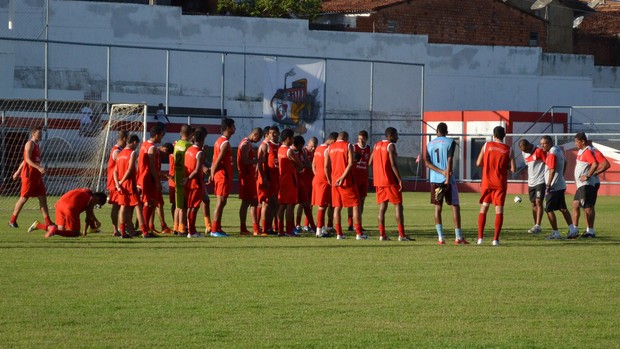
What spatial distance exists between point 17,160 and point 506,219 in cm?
1750

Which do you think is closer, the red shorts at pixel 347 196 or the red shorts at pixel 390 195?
the red shorts at pixel 390 195

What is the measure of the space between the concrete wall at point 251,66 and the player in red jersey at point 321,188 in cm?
1928

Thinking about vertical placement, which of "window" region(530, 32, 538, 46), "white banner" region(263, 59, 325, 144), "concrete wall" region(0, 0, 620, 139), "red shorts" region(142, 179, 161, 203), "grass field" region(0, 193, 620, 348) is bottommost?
"grass field" region(0, 193, 620, 348)

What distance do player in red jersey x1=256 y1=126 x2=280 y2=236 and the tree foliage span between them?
3517 cm

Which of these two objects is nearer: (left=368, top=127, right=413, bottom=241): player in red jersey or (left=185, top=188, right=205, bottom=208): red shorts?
(left=368, top=127, right=413, bottom=241): player in red jersey

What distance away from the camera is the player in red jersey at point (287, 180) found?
64.5 feet

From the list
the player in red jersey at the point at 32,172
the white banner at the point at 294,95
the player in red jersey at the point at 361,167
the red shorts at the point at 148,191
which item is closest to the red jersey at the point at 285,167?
the player in red jersey at the point at 361,167

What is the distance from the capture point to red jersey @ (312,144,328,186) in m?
19.8

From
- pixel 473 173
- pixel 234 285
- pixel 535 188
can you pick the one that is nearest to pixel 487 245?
pixel 535 188

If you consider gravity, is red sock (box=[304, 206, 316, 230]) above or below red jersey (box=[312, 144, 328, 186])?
below

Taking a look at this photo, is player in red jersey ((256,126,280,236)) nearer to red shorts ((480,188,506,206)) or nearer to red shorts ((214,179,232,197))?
red shorts ((214,179,232,197))

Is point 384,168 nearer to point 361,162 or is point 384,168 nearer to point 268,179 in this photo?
point 268,179

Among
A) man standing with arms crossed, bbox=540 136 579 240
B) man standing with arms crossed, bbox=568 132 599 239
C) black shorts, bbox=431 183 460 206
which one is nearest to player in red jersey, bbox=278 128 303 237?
black shorts, bbox=431 183 460 206

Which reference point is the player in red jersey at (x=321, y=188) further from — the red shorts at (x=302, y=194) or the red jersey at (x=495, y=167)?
the red jersey at (x=495, y=167)
